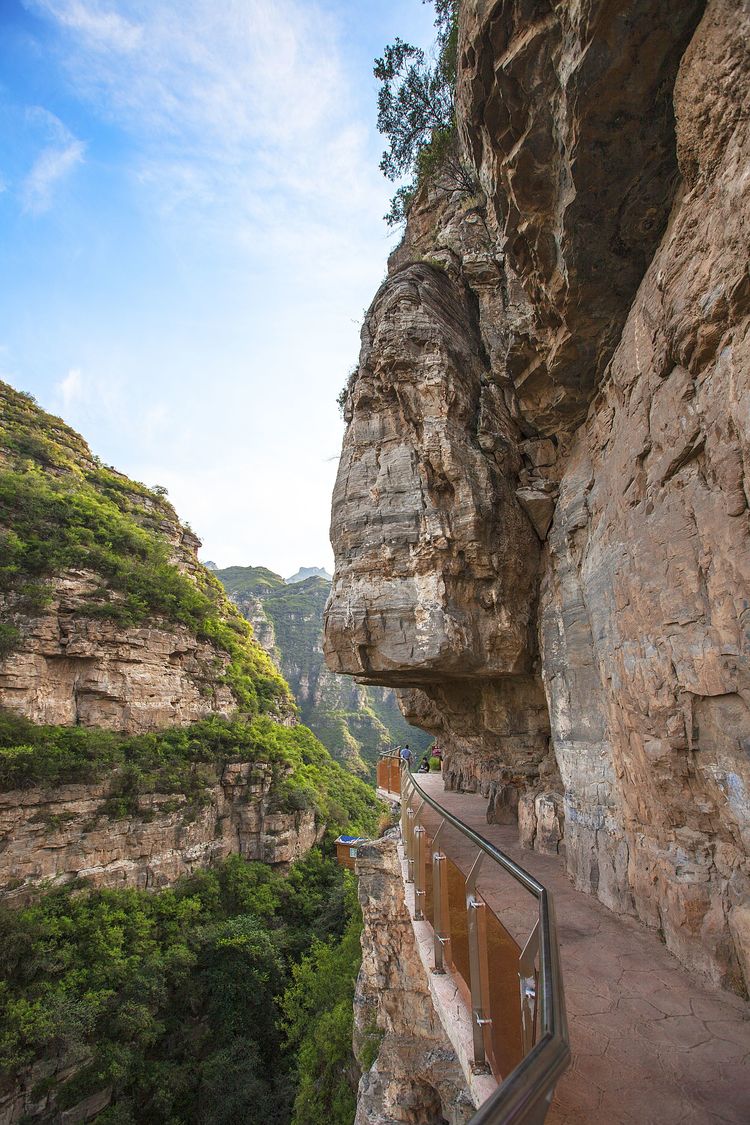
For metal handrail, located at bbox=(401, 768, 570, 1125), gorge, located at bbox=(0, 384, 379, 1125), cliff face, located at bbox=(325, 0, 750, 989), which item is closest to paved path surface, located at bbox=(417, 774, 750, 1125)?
cliff face, located at bbox=(325, 0, 750, 989)

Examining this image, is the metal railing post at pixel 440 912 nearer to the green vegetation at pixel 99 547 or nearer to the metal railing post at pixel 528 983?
the metal railing post at pixel 528 983

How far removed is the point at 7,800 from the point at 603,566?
20.0 meters

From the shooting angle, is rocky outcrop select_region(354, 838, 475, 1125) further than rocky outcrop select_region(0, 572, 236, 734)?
No

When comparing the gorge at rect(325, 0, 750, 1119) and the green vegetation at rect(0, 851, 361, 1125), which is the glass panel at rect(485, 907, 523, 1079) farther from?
the green vegetation at rect(0, 851, 361, 1125)

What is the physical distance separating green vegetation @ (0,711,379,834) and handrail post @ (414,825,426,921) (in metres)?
17.4

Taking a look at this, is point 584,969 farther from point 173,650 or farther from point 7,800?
point 173,650

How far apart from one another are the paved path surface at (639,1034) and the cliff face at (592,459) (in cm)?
28

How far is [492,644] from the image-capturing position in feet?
24.6

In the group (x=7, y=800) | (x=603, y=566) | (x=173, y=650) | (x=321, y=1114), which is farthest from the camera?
(x=173, y=650)

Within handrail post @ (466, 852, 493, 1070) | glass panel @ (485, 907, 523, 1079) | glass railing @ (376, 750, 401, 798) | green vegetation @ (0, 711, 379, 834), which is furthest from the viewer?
green vegetation @ (0, 711, 379, 834)

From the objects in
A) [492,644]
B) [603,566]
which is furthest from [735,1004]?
[492,644]

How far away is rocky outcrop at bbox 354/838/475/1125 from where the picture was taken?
6.75 m

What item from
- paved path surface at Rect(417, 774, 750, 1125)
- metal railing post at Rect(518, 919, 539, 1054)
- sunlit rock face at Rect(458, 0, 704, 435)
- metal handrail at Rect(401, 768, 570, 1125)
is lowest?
paved path surface at Rect(417, 774, 750, 1125)

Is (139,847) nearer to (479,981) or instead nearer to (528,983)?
(479,981)
